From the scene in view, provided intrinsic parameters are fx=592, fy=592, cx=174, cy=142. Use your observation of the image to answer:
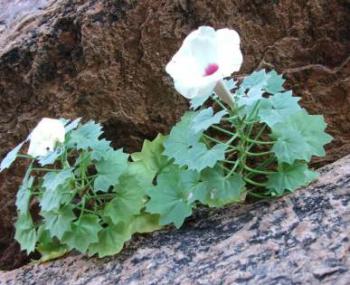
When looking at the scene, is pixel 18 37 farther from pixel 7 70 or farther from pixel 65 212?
pixel 65 212

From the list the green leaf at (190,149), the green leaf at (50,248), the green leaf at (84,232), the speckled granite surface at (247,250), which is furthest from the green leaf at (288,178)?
the green leaf at (50,248)

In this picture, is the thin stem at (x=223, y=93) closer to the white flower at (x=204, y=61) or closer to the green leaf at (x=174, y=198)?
the white flower at (x=204, y=61)

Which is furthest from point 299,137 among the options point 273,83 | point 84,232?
point 84,232

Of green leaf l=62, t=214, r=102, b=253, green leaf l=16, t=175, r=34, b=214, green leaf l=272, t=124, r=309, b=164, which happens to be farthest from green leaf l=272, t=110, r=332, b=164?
green leaf l=16, t=175, r=34, b=214

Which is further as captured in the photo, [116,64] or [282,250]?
[116,64]

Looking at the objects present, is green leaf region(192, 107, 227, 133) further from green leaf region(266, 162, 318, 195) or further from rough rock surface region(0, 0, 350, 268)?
rough rock surface region(0, 0, 350, 268)

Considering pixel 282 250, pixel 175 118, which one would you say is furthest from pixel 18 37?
pixel 282 250
